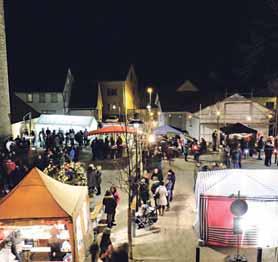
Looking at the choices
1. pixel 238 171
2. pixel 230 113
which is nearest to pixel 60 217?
pixel 238 171

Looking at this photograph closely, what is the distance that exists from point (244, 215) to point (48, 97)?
3124 cm

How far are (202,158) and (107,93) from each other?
21961 millimetres

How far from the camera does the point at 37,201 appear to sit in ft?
32.3

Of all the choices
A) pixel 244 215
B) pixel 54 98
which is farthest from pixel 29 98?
pixel 244 215

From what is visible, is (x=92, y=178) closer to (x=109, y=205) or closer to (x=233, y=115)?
(x=109, y=205)

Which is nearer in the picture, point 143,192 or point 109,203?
point 109,203

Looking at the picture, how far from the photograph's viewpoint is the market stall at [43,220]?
9539mm

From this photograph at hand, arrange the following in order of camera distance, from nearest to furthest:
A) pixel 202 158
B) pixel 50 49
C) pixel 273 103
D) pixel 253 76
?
pixel 202 158 < pixel 273 103 < pixel 253 76 < pixel 50 49

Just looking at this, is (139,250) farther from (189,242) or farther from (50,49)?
(50,49)

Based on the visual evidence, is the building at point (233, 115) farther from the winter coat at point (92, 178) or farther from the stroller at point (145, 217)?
the stroller at point (145, 217)

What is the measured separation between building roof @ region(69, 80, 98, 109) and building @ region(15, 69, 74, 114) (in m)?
0.81

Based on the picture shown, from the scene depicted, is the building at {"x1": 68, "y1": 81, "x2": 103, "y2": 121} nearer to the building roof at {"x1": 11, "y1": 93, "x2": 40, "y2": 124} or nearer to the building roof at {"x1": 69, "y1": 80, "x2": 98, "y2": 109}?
the building roof at {"x1": 69, "y1": 80, "x2": 98, "y2": 109}

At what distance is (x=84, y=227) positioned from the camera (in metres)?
11.0

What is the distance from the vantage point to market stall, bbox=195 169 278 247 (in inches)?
426
